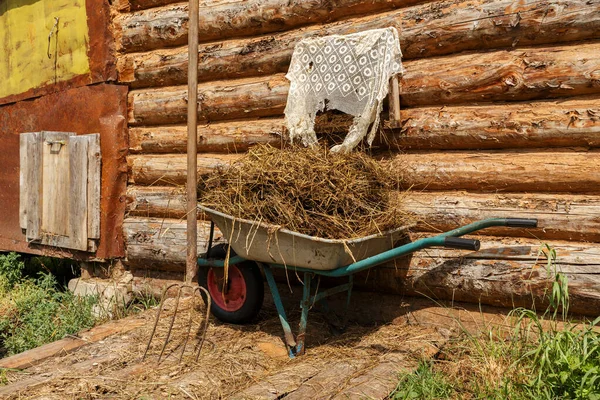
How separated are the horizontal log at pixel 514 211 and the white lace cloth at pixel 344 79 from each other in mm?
600

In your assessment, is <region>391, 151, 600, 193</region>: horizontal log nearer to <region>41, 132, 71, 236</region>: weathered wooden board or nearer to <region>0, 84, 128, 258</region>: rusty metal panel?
<region>0, 84, 128, 258</region>: rusty metal panel

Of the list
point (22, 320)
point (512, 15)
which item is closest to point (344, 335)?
point (512, 15)

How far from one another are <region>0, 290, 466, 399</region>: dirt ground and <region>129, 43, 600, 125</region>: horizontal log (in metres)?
1.38

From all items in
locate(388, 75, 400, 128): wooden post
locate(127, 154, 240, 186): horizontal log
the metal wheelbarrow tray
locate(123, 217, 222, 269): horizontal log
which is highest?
locate(388, 75, 400, 128): wooden post

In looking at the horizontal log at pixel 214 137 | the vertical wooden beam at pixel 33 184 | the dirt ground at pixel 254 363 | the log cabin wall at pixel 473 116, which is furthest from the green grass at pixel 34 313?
the horizontal log at pixel 214 137

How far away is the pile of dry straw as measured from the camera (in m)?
3.48

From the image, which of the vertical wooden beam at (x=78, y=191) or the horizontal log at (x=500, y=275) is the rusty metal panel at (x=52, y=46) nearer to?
the vertical wooden beam at (x=78, y=191)

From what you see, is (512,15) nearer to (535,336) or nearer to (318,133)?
(318,133)

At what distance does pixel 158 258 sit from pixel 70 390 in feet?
7.97

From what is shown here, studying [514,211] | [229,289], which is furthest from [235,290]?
[514,211]

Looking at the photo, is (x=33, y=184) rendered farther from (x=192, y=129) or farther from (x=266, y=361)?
(x=266, y=361)

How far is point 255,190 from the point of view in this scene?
3666 mm

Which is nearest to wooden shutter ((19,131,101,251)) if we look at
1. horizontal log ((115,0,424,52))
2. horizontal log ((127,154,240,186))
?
horizontal log ((127,154,240,186))

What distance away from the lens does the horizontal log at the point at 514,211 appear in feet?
11.6
